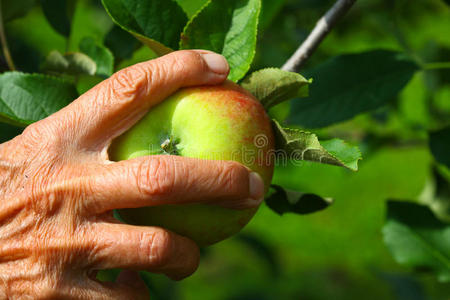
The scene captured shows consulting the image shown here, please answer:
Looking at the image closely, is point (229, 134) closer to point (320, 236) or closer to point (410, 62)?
point (410, 62)

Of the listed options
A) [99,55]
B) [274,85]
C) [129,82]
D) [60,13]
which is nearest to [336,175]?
[60,13]

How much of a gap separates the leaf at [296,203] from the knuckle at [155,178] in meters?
0.26

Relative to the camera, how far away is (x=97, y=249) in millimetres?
682

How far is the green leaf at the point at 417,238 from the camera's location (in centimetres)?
113

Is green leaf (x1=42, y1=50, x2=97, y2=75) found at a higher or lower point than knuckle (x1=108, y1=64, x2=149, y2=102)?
lower

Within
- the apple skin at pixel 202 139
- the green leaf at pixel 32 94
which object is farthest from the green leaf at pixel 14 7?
the apple skin at pixel 202 139

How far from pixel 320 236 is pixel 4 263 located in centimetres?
477

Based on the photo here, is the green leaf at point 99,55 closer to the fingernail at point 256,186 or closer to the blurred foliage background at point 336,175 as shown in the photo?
the blurred foliage background at point 336,175

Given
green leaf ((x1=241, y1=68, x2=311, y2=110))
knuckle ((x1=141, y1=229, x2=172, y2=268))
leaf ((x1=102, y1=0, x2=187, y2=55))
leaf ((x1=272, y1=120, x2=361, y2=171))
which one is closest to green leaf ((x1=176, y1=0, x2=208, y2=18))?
leaf ((x1=102, y1=0, x2=187, y2=55))

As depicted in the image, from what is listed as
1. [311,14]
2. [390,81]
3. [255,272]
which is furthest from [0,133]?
[255,272]

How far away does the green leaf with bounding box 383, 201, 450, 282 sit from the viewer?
44.7 inches

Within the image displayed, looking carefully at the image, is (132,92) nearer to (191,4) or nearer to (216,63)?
(216,63)

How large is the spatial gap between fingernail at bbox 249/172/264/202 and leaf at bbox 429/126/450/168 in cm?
63

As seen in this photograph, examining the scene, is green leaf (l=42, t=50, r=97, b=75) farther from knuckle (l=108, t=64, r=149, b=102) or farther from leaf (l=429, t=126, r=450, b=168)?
leaf (l=429, t=126, r=450, b=168)
